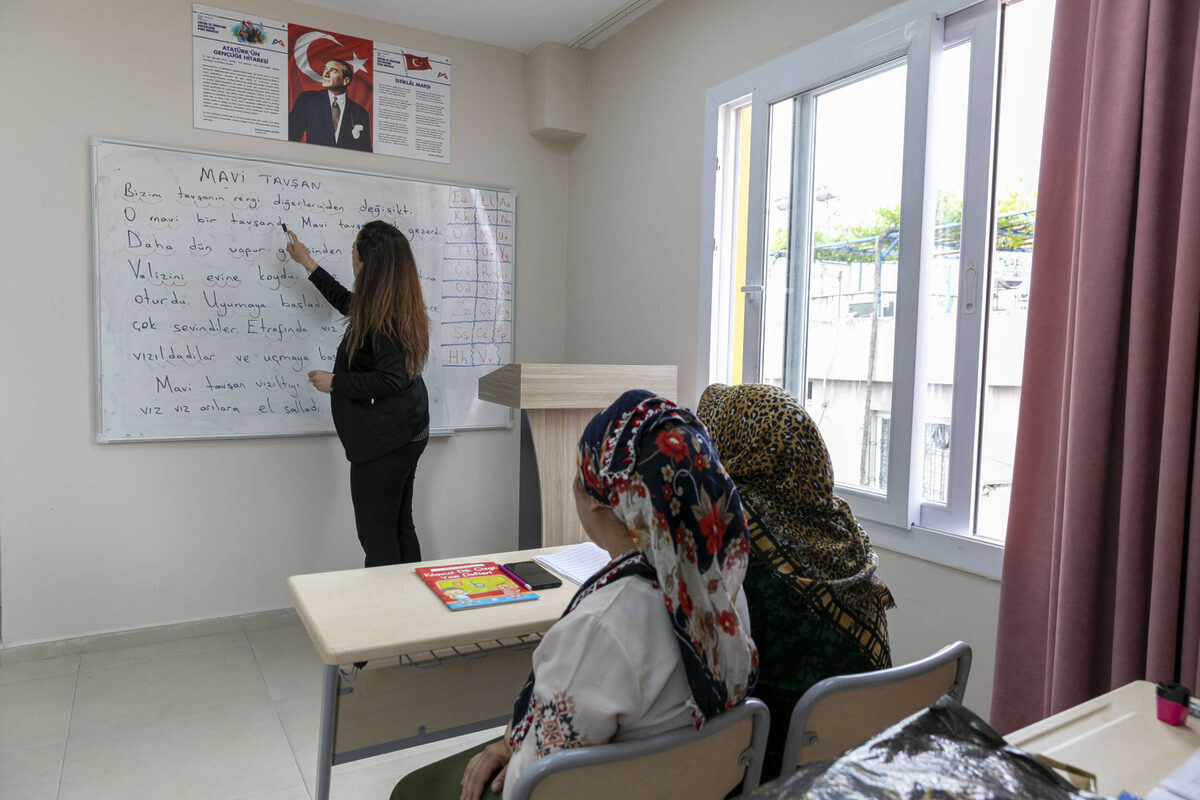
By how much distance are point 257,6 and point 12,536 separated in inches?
90.7

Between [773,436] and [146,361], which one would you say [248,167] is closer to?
[146,361]

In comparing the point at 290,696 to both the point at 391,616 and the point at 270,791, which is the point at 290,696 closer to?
the point at 270,791

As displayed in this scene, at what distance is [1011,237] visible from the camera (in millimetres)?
1848

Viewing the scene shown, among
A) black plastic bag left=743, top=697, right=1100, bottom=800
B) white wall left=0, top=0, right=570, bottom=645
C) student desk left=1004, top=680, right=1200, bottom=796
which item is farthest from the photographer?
white wall left=0, top=0, right=570, bottom=645

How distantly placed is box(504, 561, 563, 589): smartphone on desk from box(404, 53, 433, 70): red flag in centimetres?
259

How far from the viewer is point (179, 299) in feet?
9.75

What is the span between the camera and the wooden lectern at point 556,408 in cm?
248

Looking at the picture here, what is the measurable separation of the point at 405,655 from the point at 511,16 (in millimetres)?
2817

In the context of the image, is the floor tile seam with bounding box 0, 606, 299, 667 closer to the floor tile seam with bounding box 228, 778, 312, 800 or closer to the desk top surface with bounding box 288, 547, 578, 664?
the floor tile seam with bounding box 228, 778, 312, 800

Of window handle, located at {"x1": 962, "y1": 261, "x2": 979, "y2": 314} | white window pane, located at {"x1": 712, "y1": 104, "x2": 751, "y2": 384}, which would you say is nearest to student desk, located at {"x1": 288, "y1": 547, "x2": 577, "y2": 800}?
window handle, located at {"x1": 962, "y1": 261, "x2": 979, "y2": 314}

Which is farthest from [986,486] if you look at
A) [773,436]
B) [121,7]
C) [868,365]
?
[121,7]

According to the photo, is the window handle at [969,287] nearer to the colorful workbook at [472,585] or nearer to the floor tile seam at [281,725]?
the colorful workbook at [472,585]

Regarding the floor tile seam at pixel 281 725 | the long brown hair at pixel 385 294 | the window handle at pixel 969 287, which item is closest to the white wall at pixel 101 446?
the floor tile seam at pixel 281 725

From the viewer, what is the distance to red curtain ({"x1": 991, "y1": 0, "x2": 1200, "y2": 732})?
1.35m
